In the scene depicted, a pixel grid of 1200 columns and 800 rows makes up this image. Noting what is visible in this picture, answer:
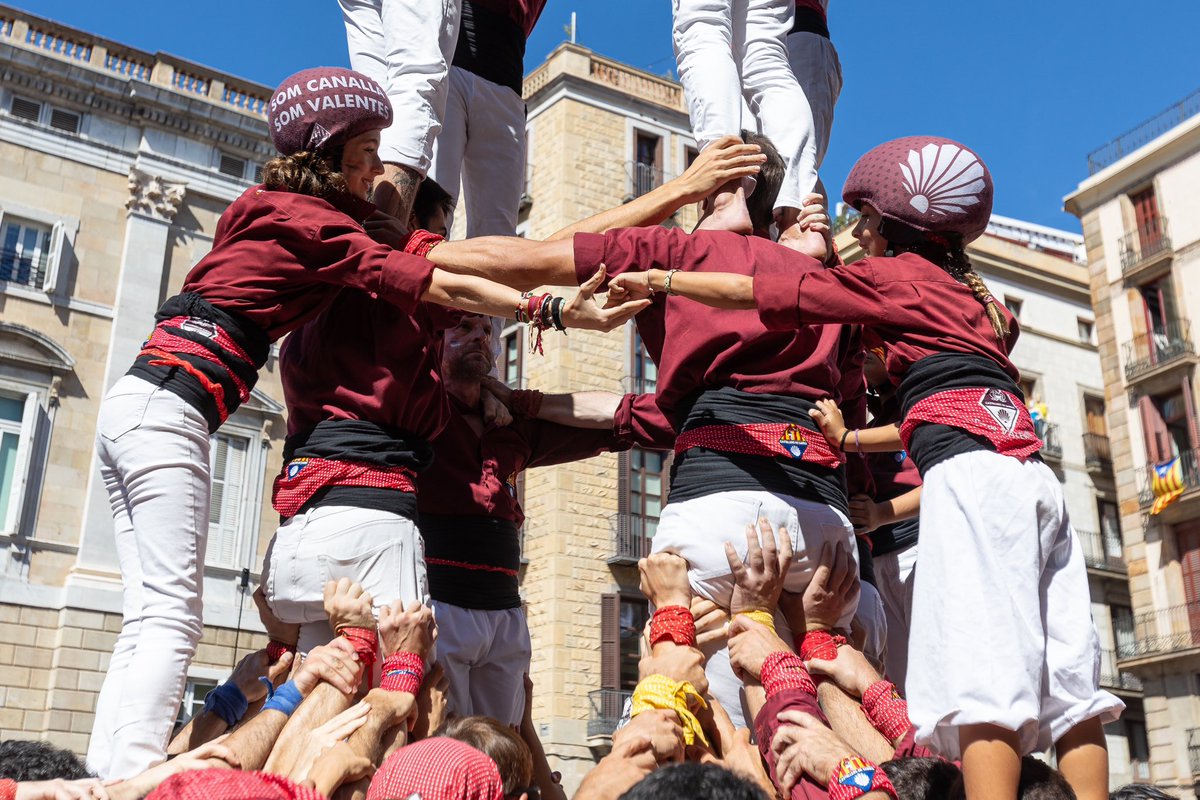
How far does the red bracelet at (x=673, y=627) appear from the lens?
13.6ft

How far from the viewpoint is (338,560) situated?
4215 mm

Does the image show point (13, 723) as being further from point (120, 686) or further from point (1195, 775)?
point (1195, 775)

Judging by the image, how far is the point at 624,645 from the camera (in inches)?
1062

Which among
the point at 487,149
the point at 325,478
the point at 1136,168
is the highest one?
the point at 1136,168

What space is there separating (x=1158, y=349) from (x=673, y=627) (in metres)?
32.4

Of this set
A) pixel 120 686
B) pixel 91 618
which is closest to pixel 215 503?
pixel 91 618

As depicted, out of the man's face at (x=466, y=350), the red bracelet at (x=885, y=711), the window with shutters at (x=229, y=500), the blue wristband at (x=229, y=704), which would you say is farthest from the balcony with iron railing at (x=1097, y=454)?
the blue wristband at (x=229, y=704)

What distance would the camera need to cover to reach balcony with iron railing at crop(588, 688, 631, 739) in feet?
83.8

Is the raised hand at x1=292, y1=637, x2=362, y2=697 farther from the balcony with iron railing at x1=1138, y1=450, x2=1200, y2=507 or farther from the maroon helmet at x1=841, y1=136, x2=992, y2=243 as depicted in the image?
the balcony with iron railing at x1=1138, y1=450, x2=1200, y2=507

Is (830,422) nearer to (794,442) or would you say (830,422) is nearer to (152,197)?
(794,442)

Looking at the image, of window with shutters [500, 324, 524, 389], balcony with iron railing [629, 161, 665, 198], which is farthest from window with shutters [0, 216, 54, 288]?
balcony with iron railing [629, 161, 665, 198]

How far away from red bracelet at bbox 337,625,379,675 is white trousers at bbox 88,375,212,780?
1.59 feet

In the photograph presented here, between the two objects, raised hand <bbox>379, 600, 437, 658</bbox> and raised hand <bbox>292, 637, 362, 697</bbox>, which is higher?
raised hand <bbox>379, 600, 437, 658</bbox>

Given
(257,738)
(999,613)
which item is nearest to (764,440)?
(999,613)
